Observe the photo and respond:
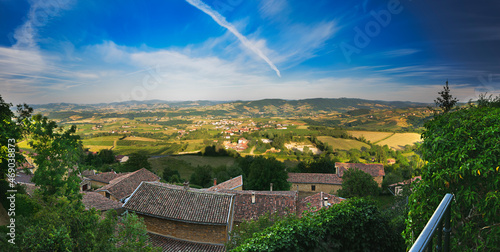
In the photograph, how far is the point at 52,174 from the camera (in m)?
10.9

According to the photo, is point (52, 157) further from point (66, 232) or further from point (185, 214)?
point (185, 214)

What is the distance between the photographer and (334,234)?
712 cm

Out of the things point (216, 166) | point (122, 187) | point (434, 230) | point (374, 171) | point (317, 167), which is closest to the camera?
point (434, 230)

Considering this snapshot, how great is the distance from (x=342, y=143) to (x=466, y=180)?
77.3 m

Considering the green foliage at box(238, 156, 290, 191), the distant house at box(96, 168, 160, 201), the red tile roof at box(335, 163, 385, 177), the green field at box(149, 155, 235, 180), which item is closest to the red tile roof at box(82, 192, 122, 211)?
the distant house at box(96, 168, 160, 201)

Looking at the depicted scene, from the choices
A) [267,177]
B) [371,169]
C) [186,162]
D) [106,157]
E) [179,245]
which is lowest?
[186,162]

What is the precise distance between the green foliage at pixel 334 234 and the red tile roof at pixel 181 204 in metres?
9.55

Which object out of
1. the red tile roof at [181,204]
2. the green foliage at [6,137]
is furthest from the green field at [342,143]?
the green foliage at [6,137]

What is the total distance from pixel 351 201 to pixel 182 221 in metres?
12.0

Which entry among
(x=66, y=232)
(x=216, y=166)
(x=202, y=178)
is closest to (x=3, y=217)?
(x=66, y=232)

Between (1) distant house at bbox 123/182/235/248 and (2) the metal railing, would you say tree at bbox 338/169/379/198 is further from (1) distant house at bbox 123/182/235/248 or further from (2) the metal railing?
(2) the metal railing

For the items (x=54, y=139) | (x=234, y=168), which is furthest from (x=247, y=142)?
(x=54, y=139)

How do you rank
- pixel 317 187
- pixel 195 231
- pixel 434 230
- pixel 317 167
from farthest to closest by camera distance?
pixel 317 167 → pixel 317 187 → pixel 195 231 → pixel 434 230

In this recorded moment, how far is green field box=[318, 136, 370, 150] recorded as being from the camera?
73.4 meters
